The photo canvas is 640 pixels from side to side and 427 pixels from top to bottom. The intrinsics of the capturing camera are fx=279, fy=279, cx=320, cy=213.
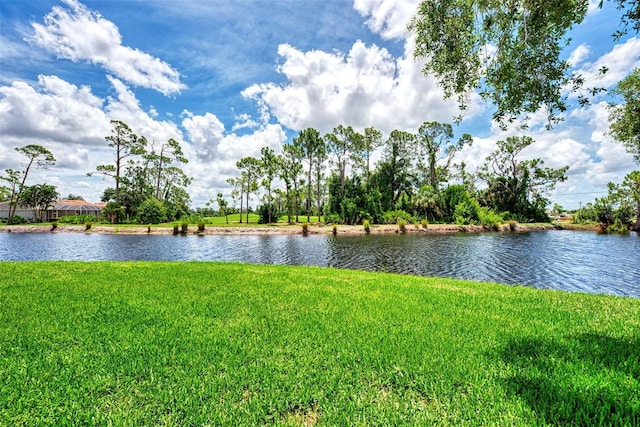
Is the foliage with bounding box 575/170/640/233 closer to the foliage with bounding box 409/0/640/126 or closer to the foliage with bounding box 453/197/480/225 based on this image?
the foliage with bounding box 453/197/480/225

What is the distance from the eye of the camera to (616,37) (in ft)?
13.7

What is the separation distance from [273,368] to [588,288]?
12487 mm

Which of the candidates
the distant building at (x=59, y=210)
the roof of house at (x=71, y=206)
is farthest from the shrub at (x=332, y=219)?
the roof of house at (x=71, y=206)

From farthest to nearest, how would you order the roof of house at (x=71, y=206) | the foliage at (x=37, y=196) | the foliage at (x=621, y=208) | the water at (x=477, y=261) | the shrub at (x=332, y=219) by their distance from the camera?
the roof of house at (x=71, y=206), the foliage at (x=37, y=196), the shrub at (x=332, y=219), the foliage at (x=621, y=208), the water at (x=477, y=261)

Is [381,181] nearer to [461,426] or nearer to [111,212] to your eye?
[111,212]

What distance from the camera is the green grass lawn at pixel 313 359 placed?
7.89 feet

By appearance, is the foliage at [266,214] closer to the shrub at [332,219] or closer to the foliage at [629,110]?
the shrub at [332,219]

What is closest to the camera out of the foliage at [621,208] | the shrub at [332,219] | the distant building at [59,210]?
the foliage at [621,208]

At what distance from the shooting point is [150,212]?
145ft

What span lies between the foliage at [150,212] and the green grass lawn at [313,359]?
143ft

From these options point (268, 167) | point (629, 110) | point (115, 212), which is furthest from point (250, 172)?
point (629, 110)

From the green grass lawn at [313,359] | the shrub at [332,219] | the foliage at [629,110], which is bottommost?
the green grass lawn at [313,359]

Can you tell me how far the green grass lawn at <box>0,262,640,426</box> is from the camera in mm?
2406

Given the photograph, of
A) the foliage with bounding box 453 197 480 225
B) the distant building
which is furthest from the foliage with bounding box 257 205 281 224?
the distant building
